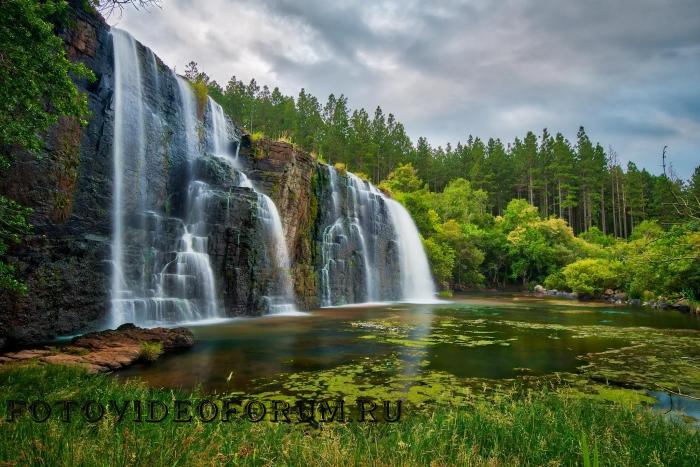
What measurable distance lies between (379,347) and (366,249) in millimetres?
20613

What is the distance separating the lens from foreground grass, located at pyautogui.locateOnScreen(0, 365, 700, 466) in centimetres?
298

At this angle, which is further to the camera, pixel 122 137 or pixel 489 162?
pixel 489 162

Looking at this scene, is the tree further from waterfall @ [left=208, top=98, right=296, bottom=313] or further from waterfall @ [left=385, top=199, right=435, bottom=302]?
waterfall @ [left=385, top=199, right=435, bottom=302]

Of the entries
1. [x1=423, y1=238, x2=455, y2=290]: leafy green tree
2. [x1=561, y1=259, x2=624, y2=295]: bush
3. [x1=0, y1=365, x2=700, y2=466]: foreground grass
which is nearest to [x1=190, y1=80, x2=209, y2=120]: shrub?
[x1=0, y1=365, x2=700, y2=466]: foreground grass

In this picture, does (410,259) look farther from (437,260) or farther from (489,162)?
(489,162)

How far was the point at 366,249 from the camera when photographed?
103 ft

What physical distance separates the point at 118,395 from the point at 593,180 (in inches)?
2826

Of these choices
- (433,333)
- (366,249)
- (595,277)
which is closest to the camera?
(433,333)

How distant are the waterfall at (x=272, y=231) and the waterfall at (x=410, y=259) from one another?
574 inches

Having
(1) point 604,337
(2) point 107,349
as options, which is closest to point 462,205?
(1) point 604,337

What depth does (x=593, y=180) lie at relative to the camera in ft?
205

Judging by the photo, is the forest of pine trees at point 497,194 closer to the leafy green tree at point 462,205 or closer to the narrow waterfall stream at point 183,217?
the leafy green tree at point 462,205

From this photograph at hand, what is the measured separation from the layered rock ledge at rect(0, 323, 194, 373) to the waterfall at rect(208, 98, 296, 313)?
31.9 feet

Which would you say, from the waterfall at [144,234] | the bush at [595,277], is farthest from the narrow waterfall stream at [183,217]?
the bush at [595,277]
